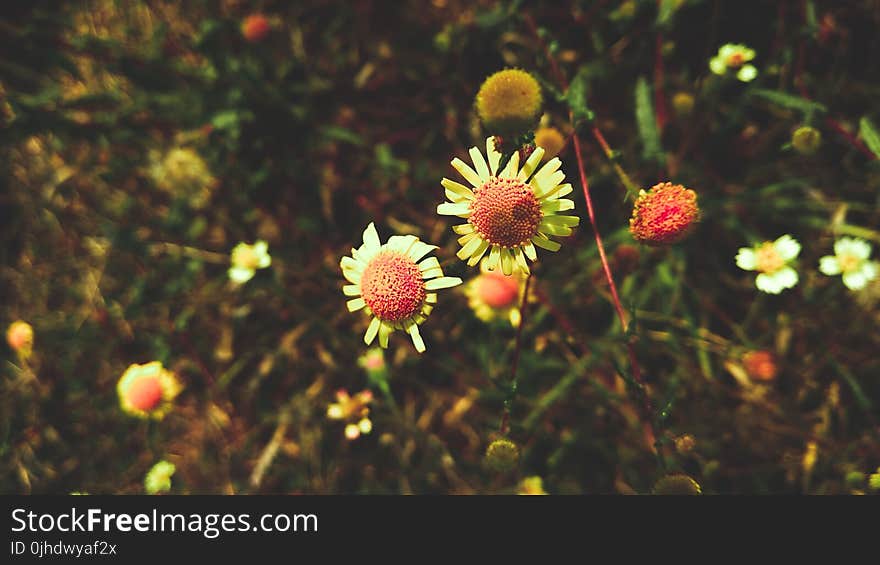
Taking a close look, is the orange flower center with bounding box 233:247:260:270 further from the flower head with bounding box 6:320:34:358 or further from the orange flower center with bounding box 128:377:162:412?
the flower head with bounding box 6:320:34:358

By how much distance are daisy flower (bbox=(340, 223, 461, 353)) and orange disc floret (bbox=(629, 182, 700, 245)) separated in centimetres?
53

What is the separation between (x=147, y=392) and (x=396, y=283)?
1406mm

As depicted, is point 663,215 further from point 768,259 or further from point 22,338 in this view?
point 22,338

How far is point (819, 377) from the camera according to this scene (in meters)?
2.30

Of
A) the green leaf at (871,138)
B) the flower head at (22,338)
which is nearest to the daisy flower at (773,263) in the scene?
the green leaf at (871,138)

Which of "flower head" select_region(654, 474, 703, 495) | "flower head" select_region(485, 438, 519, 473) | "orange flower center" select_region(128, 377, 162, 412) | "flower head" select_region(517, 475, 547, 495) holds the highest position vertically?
"orange flower center" select_region(128, 377, 162, 412)

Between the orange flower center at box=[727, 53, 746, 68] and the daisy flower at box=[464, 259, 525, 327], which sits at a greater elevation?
the orange flower center at box=[727, 53, 746, 68]

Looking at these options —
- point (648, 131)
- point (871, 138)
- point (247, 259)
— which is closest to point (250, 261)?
point (247, 259)

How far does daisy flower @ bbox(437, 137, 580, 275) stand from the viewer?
1397 millimetres

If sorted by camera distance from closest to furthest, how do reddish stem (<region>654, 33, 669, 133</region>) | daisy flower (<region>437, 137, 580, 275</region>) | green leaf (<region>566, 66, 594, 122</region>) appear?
1. daisy flower (<region>437, 137, 580, 275</region>)
2. green leaf (<region>566, 66, 594, 122</region>)
3. reddish stem (<region>654, 33, 669, 133</region>)

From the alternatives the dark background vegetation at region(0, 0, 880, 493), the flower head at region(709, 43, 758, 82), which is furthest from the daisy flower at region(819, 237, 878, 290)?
the flower head at region(709, 43, 758, 82)

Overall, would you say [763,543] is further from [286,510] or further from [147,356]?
[147,356]

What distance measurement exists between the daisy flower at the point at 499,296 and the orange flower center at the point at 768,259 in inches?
31.5

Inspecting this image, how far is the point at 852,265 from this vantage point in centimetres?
193
